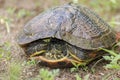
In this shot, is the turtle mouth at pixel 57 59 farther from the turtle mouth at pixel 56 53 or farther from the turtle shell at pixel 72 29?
the turtle shell at pixel 72 29

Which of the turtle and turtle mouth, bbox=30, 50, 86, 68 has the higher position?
the turtle

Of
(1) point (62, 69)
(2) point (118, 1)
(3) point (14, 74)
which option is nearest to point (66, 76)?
(1) point (62, 69)

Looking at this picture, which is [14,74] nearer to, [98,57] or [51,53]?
[51,53]

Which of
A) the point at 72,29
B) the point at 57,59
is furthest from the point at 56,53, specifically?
the point at 72,29

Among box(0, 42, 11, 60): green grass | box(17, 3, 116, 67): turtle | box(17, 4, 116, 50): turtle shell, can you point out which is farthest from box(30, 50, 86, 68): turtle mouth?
box(0, 42, 11, 60): green grass

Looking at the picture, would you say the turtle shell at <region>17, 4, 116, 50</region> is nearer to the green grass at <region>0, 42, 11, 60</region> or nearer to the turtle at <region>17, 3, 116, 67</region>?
the turtle at <region>17, 3, 116, 67</region>

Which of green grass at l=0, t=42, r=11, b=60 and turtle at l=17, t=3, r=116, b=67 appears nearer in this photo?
turtle at l=17, t=3, r=116, b=67

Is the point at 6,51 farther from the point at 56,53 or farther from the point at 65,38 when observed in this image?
the point at 65,38

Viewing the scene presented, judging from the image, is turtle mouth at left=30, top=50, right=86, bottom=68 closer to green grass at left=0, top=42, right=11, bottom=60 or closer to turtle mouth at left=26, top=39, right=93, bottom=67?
turtle mouth at left=26, top=39, right=93, bottom=67
